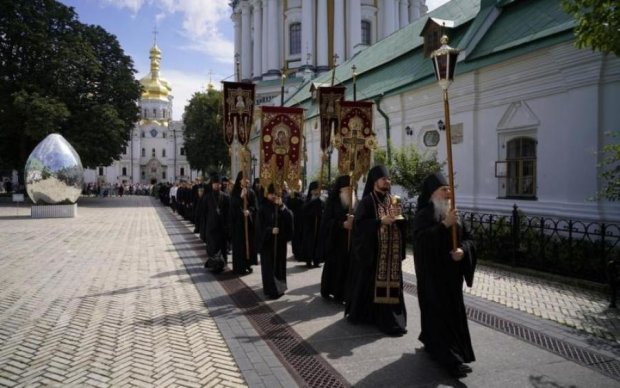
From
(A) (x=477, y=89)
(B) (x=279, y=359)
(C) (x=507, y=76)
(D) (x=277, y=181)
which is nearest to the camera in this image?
(B) (x=279, y=359)

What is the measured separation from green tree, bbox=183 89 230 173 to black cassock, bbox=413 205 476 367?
136ft

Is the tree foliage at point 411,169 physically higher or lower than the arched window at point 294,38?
lower

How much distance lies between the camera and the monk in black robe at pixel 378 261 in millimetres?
5688

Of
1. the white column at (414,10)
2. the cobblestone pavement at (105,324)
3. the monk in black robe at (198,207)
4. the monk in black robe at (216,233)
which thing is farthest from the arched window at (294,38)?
the monk in black robe at (216,233)

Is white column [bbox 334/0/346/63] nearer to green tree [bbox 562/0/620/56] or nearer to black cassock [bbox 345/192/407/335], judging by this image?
green tree [bbox 562/0/620/56]

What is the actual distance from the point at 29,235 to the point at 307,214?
33.8 ft

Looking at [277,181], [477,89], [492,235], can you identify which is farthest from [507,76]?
[277,181]

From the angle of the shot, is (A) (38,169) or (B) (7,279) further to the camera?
(A) (38,169)

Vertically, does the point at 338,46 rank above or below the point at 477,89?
above

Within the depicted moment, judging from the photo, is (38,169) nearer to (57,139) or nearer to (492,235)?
(57,139)

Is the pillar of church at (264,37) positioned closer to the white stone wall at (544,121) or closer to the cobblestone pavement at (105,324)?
the white stone wall at (544,121)

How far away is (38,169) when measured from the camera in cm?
2062

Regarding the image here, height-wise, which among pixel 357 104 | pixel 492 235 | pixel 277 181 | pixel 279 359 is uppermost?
pixel 357 104

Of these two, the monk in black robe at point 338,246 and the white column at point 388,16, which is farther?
the white column at point 388,16
